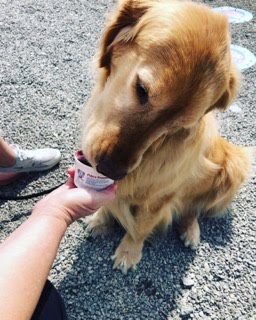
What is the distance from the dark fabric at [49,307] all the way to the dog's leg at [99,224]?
0.76 meters

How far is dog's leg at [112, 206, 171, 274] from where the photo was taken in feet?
8.30

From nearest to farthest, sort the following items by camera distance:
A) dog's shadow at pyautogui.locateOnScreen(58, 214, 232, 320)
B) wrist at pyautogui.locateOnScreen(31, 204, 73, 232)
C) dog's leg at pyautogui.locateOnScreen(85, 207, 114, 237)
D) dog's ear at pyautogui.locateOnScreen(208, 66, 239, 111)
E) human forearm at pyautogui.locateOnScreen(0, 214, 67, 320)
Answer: human forearm at pyautogui.locateOnScreen(0, 214, 67, 320), wrist at pyautogui.locateOnScreen(31, 204, 73, 232), dog's ear at pyautogui.locateOnScreen(208, 66, 239, 111), dog's shadow at pyautogui.locateOnScreen(58, 214, 232, 320), dog's leg at pyautogui.locateOnScreen(85, 207, 114, 237)

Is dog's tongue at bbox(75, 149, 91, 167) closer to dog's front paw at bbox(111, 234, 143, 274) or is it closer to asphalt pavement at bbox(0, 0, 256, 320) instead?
asphalt pavement at bbox(0, 0, 256, 320)

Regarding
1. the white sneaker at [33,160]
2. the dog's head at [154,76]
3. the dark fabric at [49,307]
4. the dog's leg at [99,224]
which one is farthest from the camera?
the white sneaker at [33,160]

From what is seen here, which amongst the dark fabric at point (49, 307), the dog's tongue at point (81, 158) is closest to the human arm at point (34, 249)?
the dog's tongue at point (81, 158)

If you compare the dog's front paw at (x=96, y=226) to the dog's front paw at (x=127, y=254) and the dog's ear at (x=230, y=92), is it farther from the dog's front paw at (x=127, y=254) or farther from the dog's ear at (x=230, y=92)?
the dog's ear at (x=230, y=92)

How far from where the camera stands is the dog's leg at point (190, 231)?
2818 millimetres

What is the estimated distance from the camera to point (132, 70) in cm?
172

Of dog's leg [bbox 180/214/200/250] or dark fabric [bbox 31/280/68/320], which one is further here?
dog's leg [bbox 180/214/200/250]

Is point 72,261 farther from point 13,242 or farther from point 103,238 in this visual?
point 13,242

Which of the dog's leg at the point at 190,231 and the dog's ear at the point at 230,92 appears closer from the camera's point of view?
the dog's ear at the point at 230,92

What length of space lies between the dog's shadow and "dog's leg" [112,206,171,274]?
62 mm

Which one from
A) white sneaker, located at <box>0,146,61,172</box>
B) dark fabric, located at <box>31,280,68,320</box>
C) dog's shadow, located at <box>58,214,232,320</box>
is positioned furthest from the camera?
white sneaker, located at <box>0,146,61,172</box>

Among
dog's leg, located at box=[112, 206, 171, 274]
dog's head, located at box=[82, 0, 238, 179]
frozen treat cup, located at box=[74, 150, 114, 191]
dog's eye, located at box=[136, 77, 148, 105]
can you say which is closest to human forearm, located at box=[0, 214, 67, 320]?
frozen treat cup, located at box=[74, 150, 114, 191]
